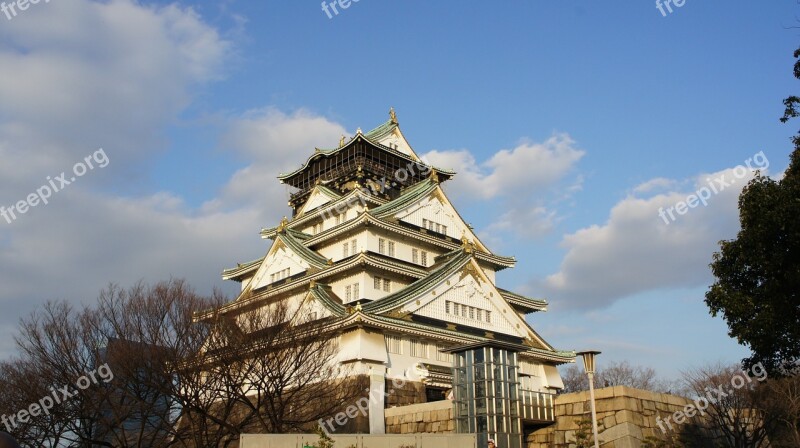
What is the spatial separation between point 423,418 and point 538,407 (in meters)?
6.28

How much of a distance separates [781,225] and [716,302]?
3.35 m

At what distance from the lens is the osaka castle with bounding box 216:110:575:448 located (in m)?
24.5

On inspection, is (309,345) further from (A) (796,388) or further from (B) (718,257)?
(A) (796,388)

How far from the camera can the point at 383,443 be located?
1881 cm

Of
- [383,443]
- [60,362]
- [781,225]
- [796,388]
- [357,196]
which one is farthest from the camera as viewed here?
[357,196]

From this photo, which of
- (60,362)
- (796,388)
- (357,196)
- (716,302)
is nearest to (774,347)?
(716,302)

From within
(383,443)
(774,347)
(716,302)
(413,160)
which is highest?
(413,160)

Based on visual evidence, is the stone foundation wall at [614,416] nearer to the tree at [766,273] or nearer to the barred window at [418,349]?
the tree at [766,273]

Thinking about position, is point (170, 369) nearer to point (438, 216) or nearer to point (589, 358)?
point (589, 358)

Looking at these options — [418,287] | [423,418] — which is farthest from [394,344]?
[423,418]

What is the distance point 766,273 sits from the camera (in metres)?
17.2

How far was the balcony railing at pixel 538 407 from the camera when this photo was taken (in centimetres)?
2408

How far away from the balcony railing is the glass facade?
0.39 metres

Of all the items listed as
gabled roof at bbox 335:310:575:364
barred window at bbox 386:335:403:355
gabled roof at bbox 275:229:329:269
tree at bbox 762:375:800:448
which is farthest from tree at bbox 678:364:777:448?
gabled roof at bbox 275:229:329:269
